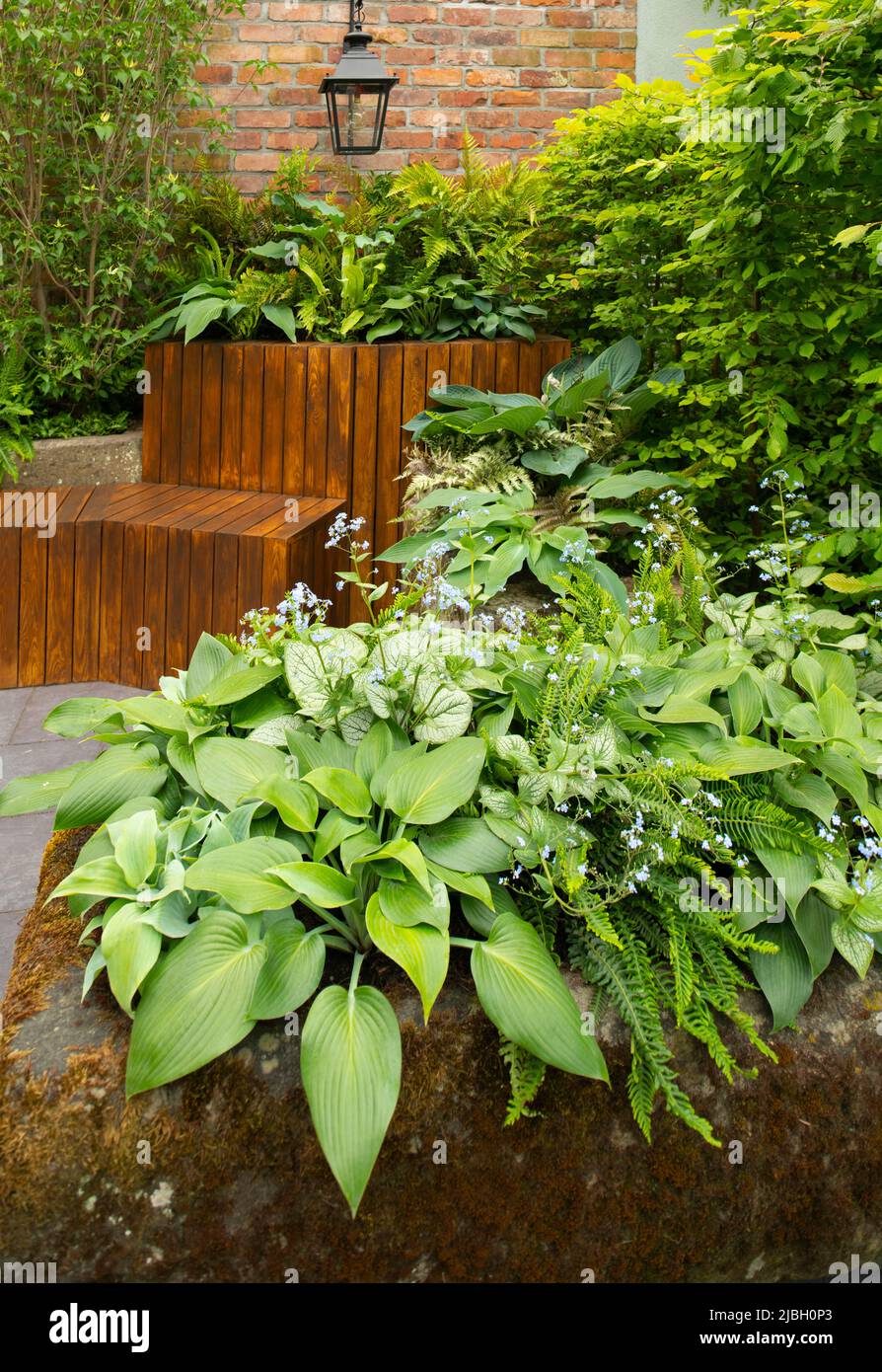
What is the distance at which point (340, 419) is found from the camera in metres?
4.16

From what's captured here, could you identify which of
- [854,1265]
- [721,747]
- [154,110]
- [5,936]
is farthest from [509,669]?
[154,110]

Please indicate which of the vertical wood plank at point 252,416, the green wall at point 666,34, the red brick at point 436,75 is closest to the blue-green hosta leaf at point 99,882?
the vertical wood plank at point 252,416

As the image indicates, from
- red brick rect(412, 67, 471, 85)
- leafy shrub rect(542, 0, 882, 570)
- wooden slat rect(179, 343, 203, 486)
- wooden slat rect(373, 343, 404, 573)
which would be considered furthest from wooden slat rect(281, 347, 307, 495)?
red brick rect(412, 67, 471, 85)

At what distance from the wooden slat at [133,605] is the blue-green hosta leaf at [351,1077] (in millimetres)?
2801

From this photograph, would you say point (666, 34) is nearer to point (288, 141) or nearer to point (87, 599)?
point (288, 141)

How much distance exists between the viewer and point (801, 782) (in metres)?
1.92

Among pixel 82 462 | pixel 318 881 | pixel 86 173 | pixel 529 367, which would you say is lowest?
pixel 318 881

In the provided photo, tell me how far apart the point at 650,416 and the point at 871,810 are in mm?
2509

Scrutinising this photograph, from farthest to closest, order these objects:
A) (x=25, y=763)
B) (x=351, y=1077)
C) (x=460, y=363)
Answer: (x=460, y=363) < (x=25, y=763) < (x=351, y=1077)

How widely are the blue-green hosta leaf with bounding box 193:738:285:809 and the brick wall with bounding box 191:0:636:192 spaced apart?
13.2 ft

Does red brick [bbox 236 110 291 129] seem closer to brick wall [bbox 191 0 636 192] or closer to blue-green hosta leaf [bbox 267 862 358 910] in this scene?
brick wall [bbox 191 0 636 192]

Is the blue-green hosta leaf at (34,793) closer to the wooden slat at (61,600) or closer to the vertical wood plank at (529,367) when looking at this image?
the wooden slat at (61,600)

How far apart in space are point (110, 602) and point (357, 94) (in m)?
2.31

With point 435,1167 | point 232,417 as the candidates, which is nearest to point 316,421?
point 232,417
